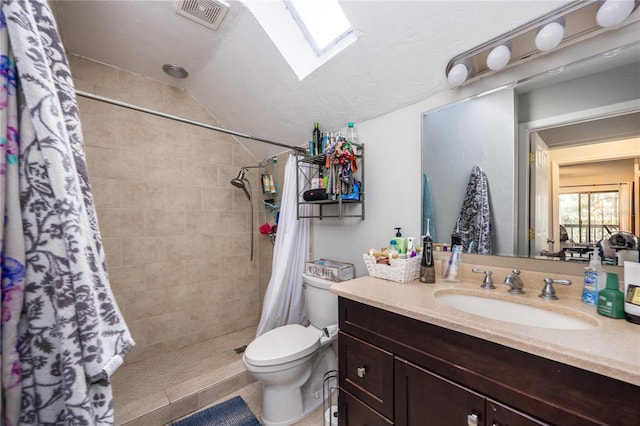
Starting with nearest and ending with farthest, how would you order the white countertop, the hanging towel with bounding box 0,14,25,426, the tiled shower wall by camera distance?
the hanging towel with bounding box 0,14,25,426, the white countertop, the tiled shower wall

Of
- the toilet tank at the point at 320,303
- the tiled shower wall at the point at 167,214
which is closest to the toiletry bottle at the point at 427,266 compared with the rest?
the toilet tank at the point at 320,303

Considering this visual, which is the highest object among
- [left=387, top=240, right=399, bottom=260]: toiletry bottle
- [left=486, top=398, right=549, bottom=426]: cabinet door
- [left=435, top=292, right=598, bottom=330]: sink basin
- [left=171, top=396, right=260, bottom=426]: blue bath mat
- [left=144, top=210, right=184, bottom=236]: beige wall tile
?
[left=144, top=210, right=184, bottom=236]: beige wall tile

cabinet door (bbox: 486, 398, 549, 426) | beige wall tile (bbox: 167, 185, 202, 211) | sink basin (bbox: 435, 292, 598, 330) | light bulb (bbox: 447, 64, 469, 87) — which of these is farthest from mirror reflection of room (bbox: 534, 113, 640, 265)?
beige wall tile (bbox: 167, 185, 202, 211)

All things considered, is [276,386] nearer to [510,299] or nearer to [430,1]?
[510,299]

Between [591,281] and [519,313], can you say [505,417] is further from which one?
[591,281]

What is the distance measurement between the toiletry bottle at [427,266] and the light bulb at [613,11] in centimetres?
99

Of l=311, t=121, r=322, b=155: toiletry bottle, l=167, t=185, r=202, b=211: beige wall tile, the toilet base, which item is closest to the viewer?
the toilet base

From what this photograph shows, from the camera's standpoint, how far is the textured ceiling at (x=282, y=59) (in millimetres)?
1117

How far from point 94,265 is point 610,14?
66.9 inches

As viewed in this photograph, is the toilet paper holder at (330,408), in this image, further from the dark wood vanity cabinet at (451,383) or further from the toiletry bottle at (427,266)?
the toiletry bottle at (427,266)

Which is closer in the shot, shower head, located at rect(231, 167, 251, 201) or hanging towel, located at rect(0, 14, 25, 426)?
hanging towel, located at rect(0, 14, 25, 426)

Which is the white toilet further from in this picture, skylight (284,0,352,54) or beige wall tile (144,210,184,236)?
skylight (284,0,352,54)

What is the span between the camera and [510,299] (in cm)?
103

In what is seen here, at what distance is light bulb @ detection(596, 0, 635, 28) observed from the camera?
2.75 feet
